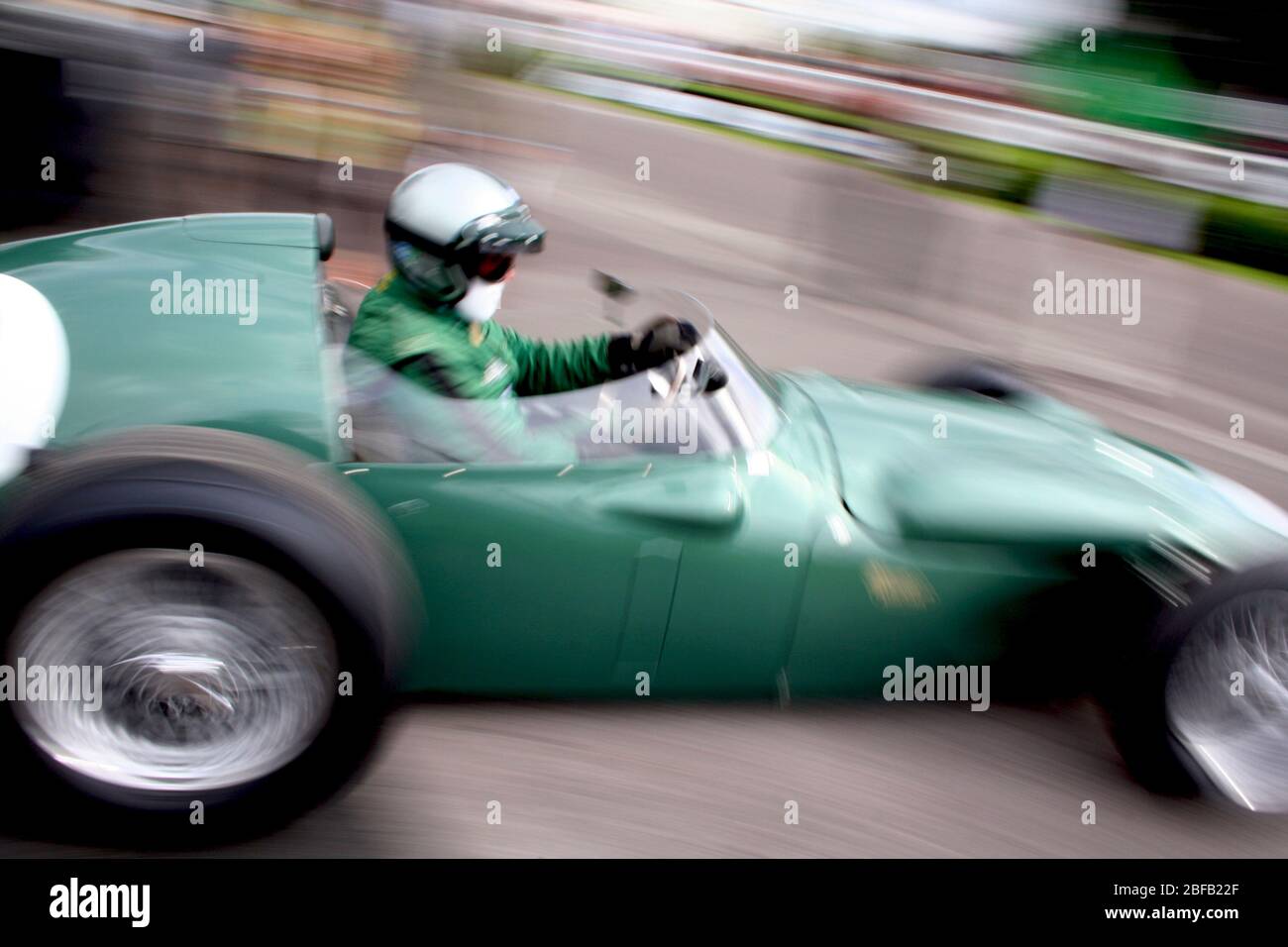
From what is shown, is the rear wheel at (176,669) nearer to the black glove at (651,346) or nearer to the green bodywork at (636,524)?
the green bodywork at (636,524)

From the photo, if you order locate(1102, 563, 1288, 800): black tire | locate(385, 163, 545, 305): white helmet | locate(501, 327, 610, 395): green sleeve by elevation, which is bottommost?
locate(1102, 563, 1288, 800): black tire

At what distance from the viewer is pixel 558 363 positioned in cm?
322

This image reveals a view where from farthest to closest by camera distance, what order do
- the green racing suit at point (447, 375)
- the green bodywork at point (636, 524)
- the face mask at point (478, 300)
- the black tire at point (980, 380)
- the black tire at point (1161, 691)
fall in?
the black tire at point (980, 380), the face mask at point (478, 300), the black tire at point (1161, 691), the green racing suit at point (447, 375), the green bodywork at point (636, 524)

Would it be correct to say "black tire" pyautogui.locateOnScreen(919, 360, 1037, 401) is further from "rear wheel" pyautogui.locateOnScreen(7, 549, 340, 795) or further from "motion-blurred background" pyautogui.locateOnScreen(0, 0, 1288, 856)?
"rear wheel" pyautogui.locateOnScreen(7, 549, 340, 795)

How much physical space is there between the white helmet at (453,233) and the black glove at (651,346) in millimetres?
470

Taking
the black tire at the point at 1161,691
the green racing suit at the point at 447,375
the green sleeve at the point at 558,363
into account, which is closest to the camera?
the green racing suit at the point at 447,375

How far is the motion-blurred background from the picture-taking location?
2709mm

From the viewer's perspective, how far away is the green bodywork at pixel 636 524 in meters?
2.30

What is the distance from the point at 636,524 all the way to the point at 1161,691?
128cm

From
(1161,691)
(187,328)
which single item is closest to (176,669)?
(187,328)

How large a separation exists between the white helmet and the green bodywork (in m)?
0.23

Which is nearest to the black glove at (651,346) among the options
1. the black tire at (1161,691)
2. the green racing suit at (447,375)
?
the green racing suit at (447,375)

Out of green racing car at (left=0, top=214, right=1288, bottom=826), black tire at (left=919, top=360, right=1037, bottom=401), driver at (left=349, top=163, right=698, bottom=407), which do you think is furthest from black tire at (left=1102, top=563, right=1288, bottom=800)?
driver at (left=349, top=163, right=698, bottom=407)
